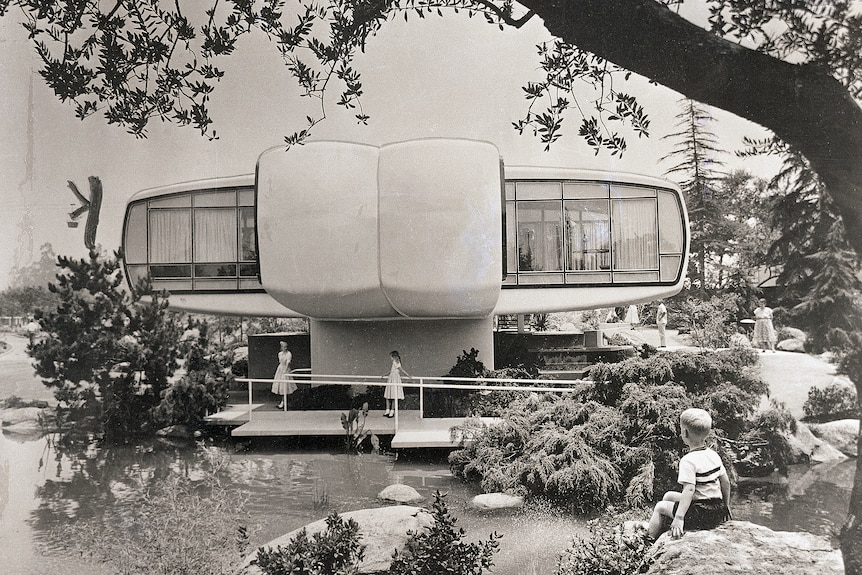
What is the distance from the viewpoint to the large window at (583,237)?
3084 millimetres

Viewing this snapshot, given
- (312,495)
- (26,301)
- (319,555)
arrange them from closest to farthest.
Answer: (319,555) → (312,495) → (26,301)

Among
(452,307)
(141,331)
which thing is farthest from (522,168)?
(141,331)

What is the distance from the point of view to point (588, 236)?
122 inches

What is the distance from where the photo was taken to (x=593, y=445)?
313 cm

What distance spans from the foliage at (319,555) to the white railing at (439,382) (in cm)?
60

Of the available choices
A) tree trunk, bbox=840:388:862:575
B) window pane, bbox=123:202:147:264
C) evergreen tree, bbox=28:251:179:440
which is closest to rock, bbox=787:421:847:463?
tree trunk, bbox=840:388:862:575

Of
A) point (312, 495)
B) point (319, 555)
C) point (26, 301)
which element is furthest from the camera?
point (26, 301)

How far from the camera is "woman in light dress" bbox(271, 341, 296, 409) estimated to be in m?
3.15

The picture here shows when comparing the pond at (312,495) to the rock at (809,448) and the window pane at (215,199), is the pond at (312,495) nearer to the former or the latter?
the rock at (809,448)

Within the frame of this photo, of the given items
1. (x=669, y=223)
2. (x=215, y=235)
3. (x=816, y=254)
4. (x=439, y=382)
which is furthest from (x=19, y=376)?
(x=816, y=254)

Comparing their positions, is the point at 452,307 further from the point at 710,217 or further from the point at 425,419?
the point at 710,217

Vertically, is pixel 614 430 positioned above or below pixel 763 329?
below

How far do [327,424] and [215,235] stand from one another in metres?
1.03

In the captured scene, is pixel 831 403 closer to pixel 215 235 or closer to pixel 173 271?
pixel 215 235
